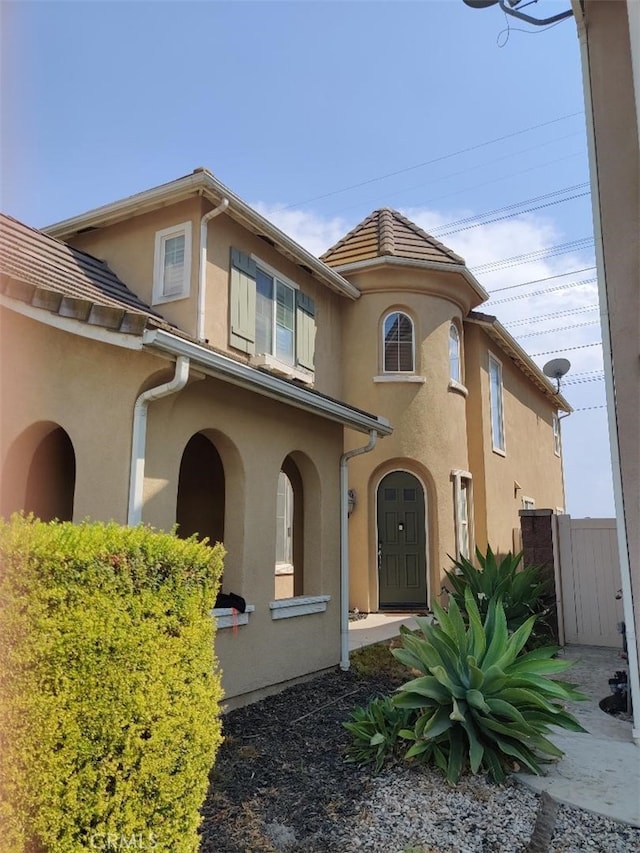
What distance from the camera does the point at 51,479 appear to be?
8.05m

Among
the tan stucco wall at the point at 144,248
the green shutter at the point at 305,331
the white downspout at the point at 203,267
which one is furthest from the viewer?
the green shutter at the point at 305,331

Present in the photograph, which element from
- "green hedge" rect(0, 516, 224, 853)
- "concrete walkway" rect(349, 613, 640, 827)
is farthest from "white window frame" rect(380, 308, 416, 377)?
"green hedge" rect(0, 516, 224, 853)

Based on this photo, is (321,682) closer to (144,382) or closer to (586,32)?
(144,382)

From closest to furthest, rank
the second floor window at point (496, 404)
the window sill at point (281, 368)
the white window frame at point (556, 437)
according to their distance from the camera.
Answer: the window sill at point (281, 368), the second floor window at point (496, 404), the white window frame at point (556, 437)

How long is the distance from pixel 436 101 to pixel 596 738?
30.3ft

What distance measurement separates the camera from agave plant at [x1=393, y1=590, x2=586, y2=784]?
4727 millimetres

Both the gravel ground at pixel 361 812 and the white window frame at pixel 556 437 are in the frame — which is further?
the white window frame at pixel 556 437

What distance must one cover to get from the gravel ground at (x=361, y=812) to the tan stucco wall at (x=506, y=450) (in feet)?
34.9

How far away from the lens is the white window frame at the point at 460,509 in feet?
46.7

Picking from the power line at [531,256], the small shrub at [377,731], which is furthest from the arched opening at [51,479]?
the power line at [531,256]

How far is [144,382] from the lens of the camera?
6.13 m

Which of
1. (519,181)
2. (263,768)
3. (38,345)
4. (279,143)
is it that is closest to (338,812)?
(263,768)

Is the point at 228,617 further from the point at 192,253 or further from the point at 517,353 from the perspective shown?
the point at 517,353

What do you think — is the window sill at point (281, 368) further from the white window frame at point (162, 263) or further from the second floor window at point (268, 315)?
the white window frame at point (162, 263)
